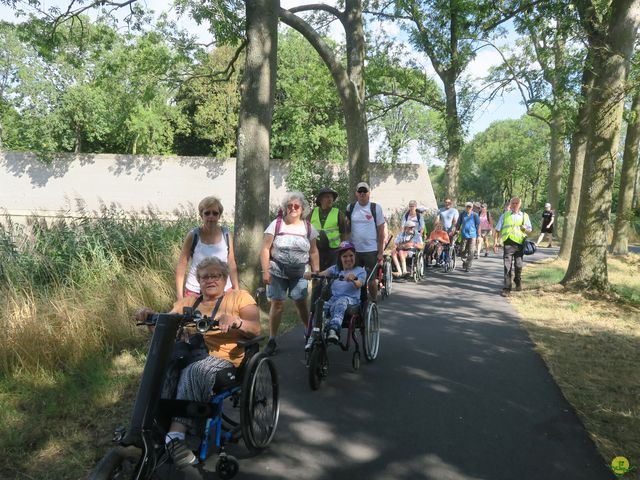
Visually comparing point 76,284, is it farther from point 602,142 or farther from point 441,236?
point 441,236

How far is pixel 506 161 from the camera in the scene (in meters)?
61.4

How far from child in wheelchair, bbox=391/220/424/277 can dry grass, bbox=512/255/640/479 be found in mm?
2505

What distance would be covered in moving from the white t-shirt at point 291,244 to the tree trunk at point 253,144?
189cm

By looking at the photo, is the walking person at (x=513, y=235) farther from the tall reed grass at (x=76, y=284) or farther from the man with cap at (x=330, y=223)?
the tall reed grass at (x=76, y=284)

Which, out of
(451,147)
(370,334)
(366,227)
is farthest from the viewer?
(451,147)

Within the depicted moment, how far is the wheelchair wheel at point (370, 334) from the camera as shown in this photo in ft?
17.3

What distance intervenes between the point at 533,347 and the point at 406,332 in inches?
62.0

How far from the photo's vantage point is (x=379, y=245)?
6.90 metres

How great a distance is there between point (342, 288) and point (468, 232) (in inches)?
346

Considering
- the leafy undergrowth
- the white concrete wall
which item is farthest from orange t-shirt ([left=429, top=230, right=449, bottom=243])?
the white concrete wall

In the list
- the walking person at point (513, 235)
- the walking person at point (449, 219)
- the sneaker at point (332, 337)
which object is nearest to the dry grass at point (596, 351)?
the walking person at point (513, 235)

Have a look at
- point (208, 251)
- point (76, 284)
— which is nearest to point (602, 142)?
point (208, 251)

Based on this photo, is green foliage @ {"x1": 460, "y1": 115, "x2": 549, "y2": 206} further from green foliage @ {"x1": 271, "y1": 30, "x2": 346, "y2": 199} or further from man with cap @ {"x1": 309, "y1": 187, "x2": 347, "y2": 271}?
man with cap @ {"x1": 309, "y1": 187, "x2": 347, "y2": 271}

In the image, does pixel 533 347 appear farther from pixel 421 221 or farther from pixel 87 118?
pixel 87 118
